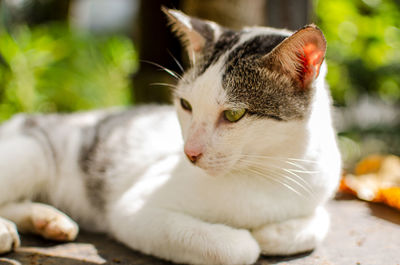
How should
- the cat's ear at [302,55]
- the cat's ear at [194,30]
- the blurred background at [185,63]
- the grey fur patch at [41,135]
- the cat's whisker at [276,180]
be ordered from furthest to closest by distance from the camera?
the blurred background at [185,63] → the grey fur patch at [41,135] → the cat's ear at [194,30] → the cat's whisker at [276,180] → the cat's ear at [302,55]

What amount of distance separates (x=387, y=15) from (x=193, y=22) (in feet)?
12.9

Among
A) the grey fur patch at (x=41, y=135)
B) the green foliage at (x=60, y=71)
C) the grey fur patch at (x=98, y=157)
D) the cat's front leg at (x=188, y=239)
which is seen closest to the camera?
the cat's front leg at (x=188, y=239)

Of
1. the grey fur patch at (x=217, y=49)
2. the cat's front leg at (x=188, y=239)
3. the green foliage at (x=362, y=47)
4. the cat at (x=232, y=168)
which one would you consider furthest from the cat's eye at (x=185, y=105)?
the green foliage at (x=362, y=47)

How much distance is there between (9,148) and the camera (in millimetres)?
2260

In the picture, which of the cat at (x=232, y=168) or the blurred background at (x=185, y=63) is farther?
the blurred background at (x=185, y=63)

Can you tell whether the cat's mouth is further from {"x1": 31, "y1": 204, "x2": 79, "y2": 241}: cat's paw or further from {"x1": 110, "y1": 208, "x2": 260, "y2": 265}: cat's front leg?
{"x1": 31, "y1": 204, "x2": 79, "y2": 241}: cat's paw

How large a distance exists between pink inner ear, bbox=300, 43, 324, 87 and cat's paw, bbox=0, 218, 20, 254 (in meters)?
1.56

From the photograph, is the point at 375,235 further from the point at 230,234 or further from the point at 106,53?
the point at 106,53

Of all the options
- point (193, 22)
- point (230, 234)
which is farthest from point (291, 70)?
point (230, 234)

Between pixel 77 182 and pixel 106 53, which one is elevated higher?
pixel 106 53

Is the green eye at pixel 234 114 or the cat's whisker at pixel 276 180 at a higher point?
the green eye at pixel 234 114

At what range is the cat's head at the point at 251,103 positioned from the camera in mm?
1545

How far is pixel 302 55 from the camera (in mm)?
1539

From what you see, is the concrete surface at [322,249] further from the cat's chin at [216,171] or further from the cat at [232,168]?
the cat's chin at [216,171]
